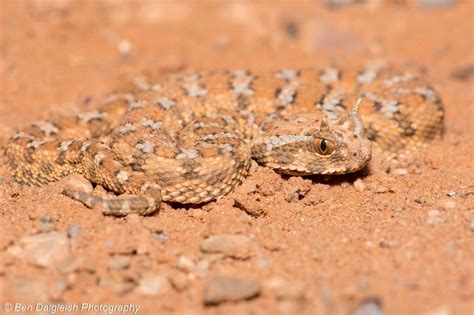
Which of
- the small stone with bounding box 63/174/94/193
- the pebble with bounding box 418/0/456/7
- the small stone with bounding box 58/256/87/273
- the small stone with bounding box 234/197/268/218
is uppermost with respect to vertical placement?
the pebble with bounding box 418/0/456/7

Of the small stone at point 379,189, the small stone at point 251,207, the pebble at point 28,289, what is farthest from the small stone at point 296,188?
the pebble at point 28,289

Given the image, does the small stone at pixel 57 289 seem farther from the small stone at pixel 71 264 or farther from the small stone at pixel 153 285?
the small stone at pixel 153 285

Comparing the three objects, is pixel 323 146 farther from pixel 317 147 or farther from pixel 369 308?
pixel 369 308

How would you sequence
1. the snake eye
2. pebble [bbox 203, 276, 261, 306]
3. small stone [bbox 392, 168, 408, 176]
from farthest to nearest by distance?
small stone [bbox 392, 168, 408, 176] < the snake eye < pebble [bbox 203, 276, 261, 306]

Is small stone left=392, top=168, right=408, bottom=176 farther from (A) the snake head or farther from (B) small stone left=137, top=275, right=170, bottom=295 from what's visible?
(B) small stone left=137, top=275, right=170, bottom=295

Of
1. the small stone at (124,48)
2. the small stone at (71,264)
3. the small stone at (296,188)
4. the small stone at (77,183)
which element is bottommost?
the small stone at (71,264)

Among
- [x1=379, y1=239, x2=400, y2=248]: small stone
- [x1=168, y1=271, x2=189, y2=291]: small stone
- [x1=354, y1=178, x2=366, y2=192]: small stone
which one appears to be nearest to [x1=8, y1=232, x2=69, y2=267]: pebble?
[x1=168, y1=271, x2=189, y2=291]: small stone
